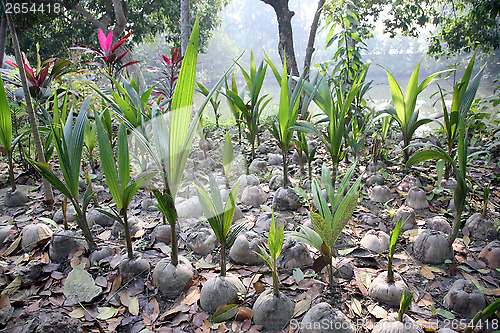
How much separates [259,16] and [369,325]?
34165mm

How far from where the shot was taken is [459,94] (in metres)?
1.23

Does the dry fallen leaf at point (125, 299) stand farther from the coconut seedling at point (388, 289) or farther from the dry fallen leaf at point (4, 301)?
the coconut seedling at point (388, 289)

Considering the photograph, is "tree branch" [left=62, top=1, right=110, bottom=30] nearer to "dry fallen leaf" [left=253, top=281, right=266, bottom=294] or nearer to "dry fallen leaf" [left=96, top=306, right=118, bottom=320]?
"dry fallen leaf" [left=96, top=306, right=118, bottom=320]

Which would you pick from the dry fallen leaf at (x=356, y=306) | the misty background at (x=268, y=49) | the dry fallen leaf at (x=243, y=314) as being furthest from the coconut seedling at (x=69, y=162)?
the misty background at (x=268, y=49)

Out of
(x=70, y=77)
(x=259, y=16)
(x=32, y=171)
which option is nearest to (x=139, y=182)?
(x=32, y=171)

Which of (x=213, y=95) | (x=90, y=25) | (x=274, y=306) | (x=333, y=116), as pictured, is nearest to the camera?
(x=274, y=306)

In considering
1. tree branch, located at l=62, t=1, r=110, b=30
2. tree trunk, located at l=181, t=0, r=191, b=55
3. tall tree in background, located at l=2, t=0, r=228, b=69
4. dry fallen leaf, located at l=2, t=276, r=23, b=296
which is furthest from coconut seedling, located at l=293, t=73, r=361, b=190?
tall tree in background, located at l=2, t=0, r=228, b=69

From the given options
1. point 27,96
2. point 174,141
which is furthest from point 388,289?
point 27,96

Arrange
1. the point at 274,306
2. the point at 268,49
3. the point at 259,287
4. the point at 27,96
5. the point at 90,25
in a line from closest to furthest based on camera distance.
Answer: the point at 274,306, the point at 259,287, the point at 27,96, the point at 90,25, the point at 268,49

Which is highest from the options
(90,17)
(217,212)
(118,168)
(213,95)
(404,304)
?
(90,17)

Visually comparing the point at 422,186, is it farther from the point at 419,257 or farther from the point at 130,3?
the point at 130,3

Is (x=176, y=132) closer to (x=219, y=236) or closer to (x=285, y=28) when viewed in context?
(x=219, y=236)

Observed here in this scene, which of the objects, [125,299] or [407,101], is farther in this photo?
[407,101]

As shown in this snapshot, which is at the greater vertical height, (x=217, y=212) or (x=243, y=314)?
(x=217, y=212)
